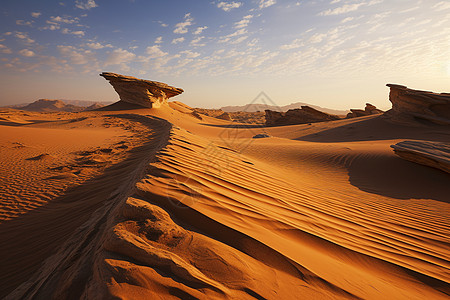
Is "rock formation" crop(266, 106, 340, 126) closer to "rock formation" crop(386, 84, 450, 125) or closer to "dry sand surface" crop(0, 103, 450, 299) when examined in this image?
"rock formation" crop(386, 84, 450, 125)

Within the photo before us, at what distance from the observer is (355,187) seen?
175 inches

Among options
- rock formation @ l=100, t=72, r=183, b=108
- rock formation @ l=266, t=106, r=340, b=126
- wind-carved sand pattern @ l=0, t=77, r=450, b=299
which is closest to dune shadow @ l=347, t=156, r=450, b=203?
wind-carved sand pattern @ l=0, t=77, r=450, b=299

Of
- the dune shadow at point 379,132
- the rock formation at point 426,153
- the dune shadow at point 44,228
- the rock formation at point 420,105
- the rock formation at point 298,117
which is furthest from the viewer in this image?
the rock formation at point 298,117

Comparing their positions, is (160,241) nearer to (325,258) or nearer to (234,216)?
(234,216)

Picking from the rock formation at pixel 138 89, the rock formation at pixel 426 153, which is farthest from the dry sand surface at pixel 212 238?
the rock formation at pixel 138 89

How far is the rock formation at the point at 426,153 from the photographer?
466 centimetres

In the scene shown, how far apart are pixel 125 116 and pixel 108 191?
1794 cm

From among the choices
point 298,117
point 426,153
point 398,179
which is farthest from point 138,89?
point 426,153

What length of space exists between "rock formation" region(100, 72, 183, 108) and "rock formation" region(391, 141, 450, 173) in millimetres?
22024

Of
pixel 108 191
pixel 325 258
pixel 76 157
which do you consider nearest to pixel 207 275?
pixel 325 258

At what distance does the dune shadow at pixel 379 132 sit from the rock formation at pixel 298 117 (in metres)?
6.66

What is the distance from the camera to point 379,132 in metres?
12.7

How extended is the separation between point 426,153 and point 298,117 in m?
18.9

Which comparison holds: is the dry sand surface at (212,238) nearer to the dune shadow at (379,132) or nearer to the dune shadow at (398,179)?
the dune shadow at (398,179)
